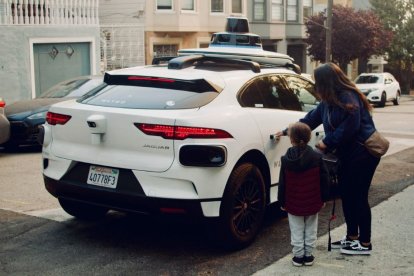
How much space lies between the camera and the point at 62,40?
19.2 meters

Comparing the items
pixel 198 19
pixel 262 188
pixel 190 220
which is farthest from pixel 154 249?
pixel 198 19

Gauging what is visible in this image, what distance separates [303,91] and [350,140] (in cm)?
192

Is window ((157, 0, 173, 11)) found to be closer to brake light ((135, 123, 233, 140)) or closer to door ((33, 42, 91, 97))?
door ((33, 42, 91, 97))

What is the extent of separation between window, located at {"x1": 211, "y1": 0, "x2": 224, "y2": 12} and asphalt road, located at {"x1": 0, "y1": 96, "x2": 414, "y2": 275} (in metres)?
21.3

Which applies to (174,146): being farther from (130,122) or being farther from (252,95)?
(252,95)

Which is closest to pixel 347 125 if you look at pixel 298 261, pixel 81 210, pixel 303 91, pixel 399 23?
pixel 298 261

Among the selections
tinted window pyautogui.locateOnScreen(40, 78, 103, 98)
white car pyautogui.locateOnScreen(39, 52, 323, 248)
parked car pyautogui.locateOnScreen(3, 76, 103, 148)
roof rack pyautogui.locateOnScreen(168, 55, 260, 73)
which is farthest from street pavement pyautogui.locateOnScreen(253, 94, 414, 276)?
tinted window pyautogui.locateOnScreen(40, 78, 103, 98)

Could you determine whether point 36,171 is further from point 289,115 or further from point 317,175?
point 317,175

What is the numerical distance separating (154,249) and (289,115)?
1.99m

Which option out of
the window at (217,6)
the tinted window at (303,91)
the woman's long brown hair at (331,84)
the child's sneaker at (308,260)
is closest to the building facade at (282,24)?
the window at (217,6)

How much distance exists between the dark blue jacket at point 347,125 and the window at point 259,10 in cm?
2639

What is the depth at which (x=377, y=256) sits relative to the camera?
5.46 m

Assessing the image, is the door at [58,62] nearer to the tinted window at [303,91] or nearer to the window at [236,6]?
the window at [236,6]

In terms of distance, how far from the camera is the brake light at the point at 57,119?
5.71m
